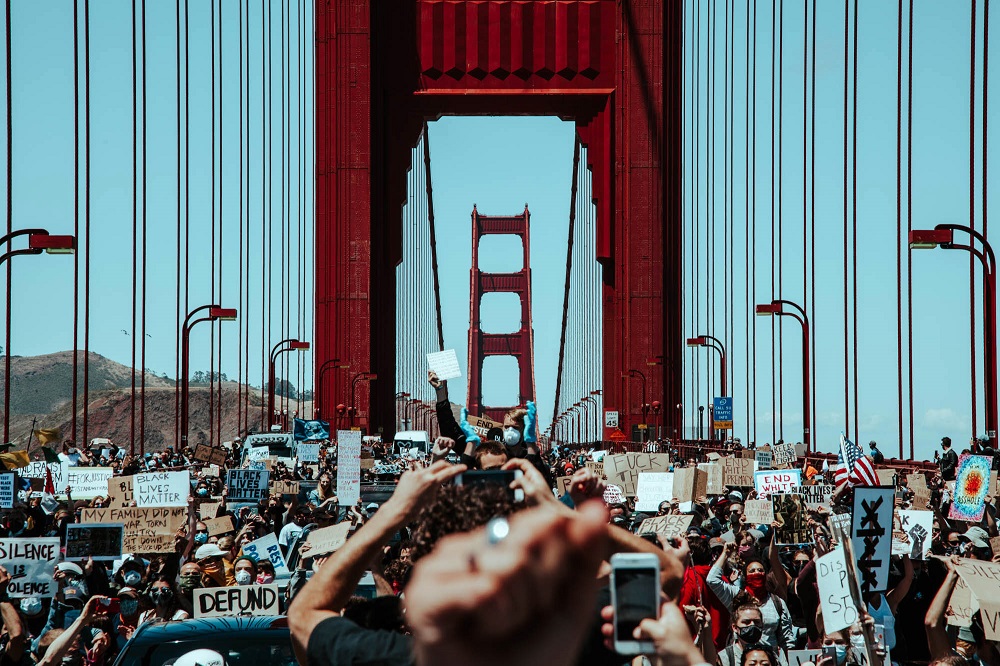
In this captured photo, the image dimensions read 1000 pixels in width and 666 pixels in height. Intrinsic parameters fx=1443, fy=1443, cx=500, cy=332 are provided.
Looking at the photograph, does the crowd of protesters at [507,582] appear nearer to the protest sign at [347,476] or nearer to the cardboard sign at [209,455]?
the protest sign at [347,476]

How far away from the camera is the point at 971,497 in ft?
33.2

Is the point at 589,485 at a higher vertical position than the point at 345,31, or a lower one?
lower

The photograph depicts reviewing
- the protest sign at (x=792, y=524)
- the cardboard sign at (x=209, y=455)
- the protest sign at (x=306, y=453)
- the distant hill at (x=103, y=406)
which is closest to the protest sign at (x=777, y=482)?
the protest sign at (x=792, y=524)

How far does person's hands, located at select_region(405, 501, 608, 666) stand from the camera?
1235mm

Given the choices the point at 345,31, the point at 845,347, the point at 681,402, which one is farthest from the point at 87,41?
the point at 681,402

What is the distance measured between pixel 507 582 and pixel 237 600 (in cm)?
522

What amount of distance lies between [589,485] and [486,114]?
44805 mm

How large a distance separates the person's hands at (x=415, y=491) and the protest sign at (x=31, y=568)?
216 inches

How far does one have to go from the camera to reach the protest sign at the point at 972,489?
998cm

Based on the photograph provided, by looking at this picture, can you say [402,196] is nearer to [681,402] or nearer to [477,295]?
[681,402]

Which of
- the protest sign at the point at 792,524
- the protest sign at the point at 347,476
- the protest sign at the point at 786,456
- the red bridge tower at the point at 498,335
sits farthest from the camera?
the red bridge tower at the point at 498,335

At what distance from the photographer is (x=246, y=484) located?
15688mm

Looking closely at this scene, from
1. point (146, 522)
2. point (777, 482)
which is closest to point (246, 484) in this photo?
point (146, 522)

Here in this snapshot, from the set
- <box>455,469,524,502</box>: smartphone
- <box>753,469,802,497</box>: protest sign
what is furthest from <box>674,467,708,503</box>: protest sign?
<box>455,469,524,502</box>: smartphone
